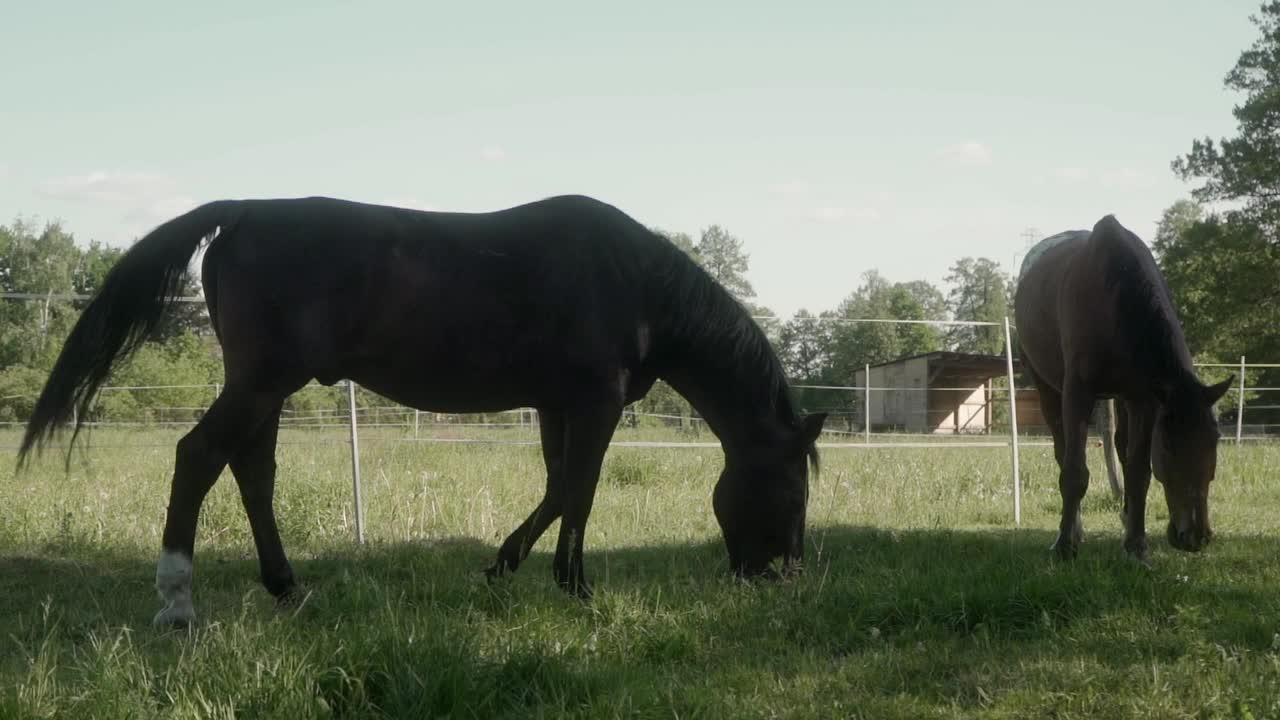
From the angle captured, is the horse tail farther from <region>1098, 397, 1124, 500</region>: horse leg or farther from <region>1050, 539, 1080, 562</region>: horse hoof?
<region>1098, 397, 1124, 500</region>: horse leg

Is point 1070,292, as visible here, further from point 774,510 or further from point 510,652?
point 510,652

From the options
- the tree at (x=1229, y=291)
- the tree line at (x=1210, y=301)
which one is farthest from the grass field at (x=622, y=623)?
A: the tree at (x=1229, y=291)

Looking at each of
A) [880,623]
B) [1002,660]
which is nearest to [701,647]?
[880,623]

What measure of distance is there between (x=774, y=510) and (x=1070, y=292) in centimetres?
248

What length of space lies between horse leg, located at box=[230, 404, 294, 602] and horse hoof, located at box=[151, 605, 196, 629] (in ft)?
1.66

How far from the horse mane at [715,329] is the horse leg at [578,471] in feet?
2.02

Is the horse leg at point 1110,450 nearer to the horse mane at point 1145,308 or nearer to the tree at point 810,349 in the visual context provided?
the horse mane at point 1145,308

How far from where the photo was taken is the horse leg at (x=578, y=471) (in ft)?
14.6

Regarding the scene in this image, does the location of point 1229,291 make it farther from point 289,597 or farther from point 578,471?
point 289,597

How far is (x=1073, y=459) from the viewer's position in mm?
5684

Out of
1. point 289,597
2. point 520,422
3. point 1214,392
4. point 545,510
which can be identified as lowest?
point 289,597

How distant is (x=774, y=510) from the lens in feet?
16.0

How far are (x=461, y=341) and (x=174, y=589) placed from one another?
1.54 m

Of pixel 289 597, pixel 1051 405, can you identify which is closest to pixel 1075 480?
pixel 1051 405
